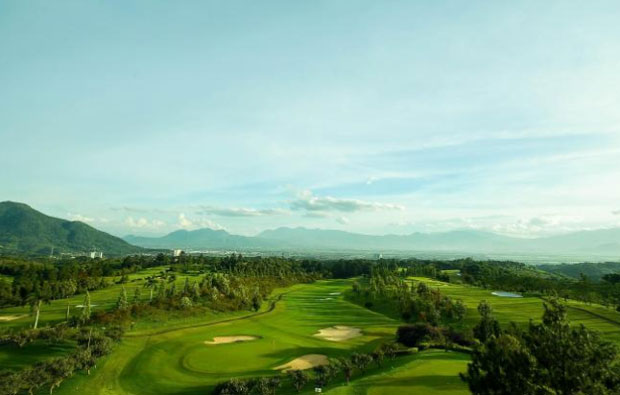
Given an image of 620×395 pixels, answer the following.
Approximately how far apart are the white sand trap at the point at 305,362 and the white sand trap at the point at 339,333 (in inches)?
459

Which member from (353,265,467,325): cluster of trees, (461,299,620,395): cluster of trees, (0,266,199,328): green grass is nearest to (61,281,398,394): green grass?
(353,265,467,325): cluster of trees

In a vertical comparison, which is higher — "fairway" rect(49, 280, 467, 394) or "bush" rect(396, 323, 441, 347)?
"bush" rect(396, 323, 441, 347)

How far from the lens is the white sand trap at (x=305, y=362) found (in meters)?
49.8

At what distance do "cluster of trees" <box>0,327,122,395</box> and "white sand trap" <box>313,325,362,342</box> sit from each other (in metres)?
35.0

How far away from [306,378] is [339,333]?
32377 mm

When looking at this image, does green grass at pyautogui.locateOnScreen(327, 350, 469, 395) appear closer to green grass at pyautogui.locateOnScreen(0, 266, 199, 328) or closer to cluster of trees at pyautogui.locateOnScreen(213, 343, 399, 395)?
cluster of trees at pyautogui.locateOnScreen(213, 343, 399, 395)

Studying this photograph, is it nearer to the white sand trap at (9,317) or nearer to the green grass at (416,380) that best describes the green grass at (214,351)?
the green grass at (416,380)

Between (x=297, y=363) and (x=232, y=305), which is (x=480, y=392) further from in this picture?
(x=232, y=305)

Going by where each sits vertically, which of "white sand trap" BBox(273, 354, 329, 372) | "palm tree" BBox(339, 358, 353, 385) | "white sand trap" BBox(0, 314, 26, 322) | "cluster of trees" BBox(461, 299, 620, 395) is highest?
"cluster of trees" BBox(461, 299, 620, 395)

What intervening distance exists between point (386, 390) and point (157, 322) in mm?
51975

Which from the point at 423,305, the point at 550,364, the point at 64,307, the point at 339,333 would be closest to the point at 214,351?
the point at 339,333

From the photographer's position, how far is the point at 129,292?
108 m

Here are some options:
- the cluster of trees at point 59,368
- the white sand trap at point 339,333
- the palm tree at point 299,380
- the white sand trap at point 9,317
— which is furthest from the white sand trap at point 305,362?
the white sand trap at point 9,317

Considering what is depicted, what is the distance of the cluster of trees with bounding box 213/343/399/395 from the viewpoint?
3841 cm
